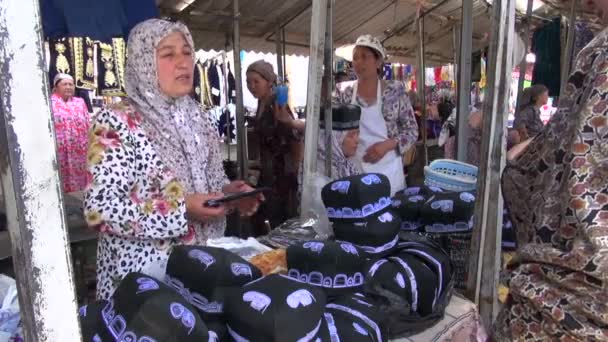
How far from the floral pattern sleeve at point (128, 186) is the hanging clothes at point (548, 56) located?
600 cm

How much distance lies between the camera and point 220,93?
6246 millimetres

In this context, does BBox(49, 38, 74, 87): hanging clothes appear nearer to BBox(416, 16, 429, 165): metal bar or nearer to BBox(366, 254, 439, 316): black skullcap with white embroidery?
BBox(416, 16, 429, 165): metal bar

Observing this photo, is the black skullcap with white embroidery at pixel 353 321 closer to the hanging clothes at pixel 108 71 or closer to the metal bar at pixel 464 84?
the metal bar at pixel 464 84

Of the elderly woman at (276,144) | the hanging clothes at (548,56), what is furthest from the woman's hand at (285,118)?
the hanging clothes at (548,56)

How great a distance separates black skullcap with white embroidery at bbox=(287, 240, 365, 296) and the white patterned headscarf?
605 mm

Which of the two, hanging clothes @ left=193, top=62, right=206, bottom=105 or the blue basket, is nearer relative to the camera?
the blue basket

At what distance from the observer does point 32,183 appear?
612 millimetres

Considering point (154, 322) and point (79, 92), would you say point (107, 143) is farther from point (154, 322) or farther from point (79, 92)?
point (79, 92)

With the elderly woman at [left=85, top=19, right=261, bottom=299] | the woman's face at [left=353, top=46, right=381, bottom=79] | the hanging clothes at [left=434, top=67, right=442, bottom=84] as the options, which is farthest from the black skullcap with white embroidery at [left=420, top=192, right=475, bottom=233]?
the hanging clothes at [left=434, top=67, right=442, bottom=84]

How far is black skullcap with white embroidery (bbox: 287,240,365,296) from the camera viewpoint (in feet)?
4.02

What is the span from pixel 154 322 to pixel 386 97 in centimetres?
224

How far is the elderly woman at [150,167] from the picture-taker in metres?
1.42

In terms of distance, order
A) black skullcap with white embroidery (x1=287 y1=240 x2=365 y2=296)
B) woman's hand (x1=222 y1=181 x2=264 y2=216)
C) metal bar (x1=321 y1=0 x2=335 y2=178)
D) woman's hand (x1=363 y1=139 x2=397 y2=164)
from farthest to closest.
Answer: woman's hand (x1=363 y1=139 x2=397 y2=164)
metal bar (x1=321 y1=0 x2=335 y2=178)
woman's hand (x1=222 y1=181 x2=264 y2=216)
black skullcap with white embroidery (x1=287 y1=240 x2=365 y2=296)

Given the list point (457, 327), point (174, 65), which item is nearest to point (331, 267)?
point (457, 327)
